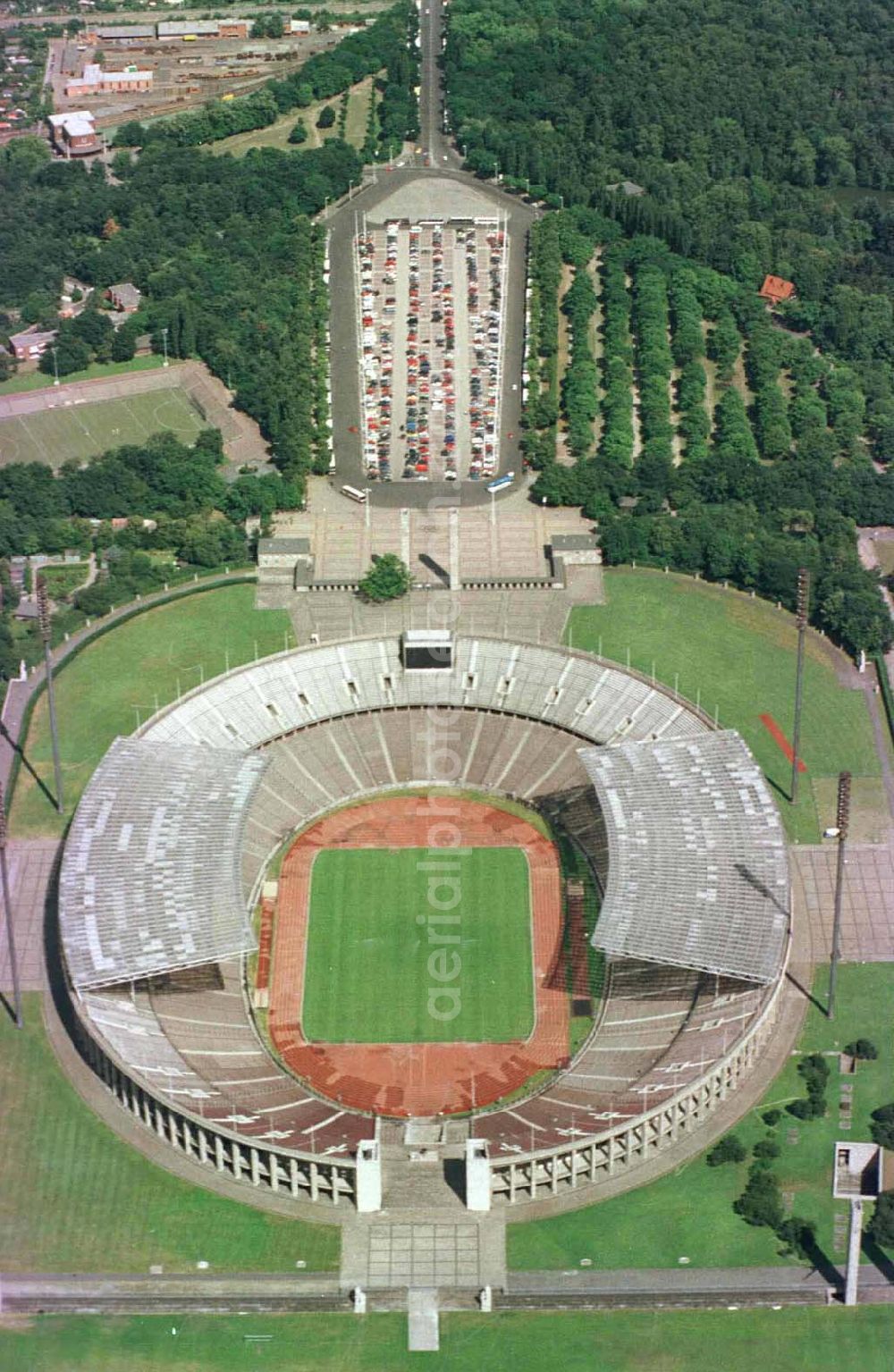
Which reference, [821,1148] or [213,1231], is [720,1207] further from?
[213,1231]

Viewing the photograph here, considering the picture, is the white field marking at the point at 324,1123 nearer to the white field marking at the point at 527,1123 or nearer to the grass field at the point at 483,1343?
the white field marking at the point at 527,1123

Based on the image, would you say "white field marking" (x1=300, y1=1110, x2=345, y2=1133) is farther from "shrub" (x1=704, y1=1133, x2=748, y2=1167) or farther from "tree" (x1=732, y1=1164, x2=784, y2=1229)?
"tree" (x1=732, y1=1164, x2=784, y2=1229)

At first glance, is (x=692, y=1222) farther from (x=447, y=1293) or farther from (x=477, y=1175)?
(x=447, y=1293)

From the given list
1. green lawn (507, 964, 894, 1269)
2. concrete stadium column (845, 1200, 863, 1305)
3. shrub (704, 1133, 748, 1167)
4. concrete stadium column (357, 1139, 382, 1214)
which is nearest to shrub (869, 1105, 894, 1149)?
green lawn (507, 964, 894, 1269)

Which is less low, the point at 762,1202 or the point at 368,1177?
the point at 368,1177

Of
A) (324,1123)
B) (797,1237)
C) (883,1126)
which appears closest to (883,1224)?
(797,1237)
